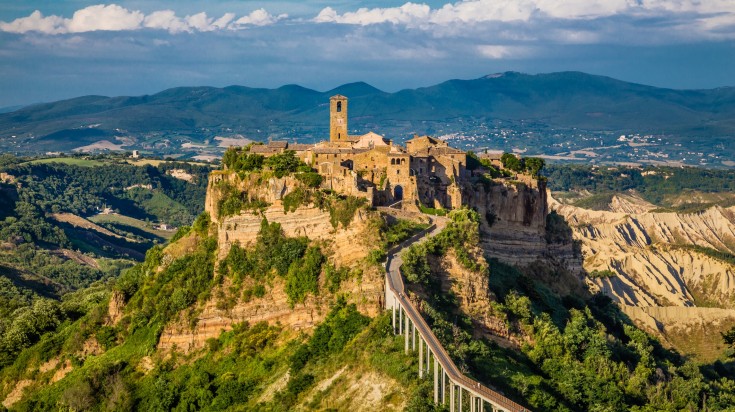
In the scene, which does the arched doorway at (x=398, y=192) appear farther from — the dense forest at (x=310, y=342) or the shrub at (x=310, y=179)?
the shrub at (x=310, y=179)

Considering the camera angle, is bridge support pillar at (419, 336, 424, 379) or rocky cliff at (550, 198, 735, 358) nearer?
bridge support pillar at (419, 336, 424, 379)

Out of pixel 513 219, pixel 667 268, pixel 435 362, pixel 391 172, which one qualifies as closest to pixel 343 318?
pixel 435 362

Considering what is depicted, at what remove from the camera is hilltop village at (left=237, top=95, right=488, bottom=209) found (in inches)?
2200

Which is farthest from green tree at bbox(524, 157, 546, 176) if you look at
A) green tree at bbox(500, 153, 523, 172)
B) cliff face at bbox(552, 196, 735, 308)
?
cliff face at bbox(552, 196, 735, 308)

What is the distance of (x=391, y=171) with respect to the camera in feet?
191

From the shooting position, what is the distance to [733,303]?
96.2 metres

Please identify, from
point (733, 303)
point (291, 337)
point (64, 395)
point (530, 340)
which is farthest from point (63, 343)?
point (733, 303)

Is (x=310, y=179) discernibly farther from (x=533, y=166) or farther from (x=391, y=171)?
(x=533, y=166)

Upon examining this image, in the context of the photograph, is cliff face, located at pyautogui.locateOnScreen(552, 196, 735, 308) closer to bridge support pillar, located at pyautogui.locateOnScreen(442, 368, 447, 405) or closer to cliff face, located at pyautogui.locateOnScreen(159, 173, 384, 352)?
cliff face, located at pyautogui.locateOnScreen(159, 173, 384, 352)

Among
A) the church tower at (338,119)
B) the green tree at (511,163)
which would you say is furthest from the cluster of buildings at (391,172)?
the green tree at (511,163)

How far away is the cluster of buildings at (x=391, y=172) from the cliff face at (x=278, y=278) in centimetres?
317

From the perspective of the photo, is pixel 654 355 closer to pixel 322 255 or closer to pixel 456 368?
pixel 322 255

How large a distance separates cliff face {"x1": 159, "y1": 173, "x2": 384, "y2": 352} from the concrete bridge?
1.47 metres

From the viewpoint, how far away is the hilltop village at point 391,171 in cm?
5588
